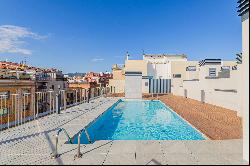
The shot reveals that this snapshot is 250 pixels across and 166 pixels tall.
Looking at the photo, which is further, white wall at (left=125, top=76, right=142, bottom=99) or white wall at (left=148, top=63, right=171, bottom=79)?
white wall at (left=148, top=63, right=171, bottom=79)

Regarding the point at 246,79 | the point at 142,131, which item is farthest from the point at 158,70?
the point at 246,79

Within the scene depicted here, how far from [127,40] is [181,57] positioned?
47.3ft

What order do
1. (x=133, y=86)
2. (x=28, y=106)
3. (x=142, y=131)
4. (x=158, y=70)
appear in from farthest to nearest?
(x=158, y=70), (x=133, y=86), (x=28, y=106), (x=142, y=131)

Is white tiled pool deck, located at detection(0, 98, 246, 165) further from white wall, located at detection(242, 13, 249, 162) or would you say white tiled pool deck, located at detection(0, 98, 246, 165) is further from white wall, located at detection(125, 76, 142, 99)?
white wall, located at detection(125, 76, 142, 99)

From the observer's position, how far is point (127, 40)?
51.7m

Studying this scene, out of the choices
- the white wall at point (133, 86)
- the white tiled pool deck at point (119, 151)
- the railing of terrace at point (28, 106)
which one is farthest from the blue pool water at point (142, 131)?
the white wall at point (133, 86)

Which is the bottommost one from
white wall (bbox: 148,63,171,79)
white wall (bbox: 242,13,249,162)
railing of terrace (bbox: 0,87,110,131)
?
railing of terrace (bbox: 0,87,110,131)

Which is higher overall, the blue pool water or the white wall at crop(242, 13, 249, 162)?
the white wall at crop(242, 13, 249, 162)

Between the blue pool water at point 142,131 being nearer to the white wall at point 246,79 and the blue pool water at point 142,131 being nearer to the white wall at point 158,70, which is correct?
the white wall at point 246,79

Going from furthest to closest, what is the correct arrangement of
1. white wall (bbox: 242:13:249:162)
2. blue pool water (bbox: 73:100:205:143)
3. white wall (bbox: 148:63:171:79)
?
white wall (bbox: 148:63:171:79), blue pool water (bbox: 73:100:205:143), white wall (bbox: 242:13:249:162)

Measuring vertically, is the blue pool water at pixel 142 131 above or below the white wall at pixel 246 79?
below

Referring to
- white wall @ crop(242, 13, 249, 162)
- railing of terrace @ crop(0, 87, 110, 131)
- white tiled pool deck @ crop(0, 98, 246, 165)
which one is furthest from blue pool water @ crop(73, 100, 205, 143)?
white wall @ crop(242, 13, 249, 162)

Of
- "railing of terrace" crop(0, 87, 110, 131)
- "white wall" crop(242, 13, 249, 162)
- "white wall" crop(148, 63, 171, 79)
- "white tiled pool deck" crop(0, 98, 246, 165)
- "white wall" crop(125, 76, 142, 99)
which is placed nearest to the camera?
"white wall" crop(242, 13, 249, 162)

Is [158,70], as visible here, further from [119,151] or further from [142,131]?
→ [119,151]
